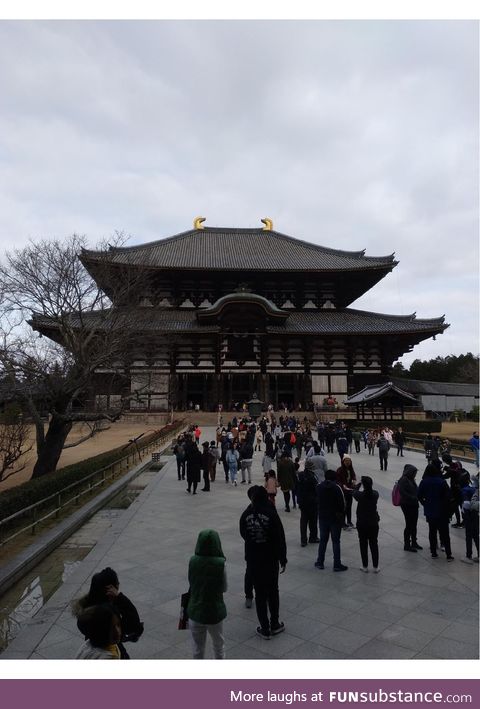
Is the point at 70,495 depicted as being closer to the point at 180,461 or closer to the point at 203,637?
the point at 180,461

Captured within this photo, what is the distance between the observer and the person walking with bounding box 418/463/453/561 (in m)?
6.88

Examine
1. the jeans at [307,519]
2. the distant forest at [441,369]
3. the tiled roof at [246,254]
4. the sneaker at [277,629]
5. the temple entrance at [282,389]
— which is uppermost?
the tiled roof at [246,254]

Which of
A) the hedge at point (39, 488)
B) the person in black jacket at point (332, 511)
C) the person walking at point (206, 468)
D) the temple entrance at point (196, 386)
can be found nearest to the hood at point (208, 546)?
the person in black jacket at point (332, 511)

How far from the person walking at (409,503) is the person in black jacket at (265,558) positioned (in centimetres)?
329

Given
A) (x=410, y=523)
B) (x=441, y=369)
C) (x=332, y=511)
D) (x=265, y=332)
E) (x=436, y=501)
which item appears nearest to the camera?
(x=332, y=511)

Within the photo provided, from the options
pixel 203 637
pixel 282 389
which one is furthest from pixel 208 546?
pixel 282 389

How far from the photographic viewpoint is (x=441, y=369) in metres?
68.3

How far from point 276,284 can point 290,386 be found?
11.0 meters

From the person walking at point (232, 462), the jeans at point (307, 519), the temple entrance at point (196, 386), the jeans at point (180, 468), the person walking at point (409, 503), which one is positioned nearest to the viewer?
the person walking at point (409, 503)

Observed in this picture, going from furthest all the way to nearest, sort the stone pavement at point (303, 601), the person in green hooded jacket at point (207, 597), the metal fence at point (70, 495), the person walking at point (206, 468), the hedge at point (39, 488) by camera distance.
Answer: the person walking at point (206, 468) < the hedge at point (39, 488) < the metal fence at point (70, 495) < the stone pavement at point (303, 601) < the person in green hooded jacket at point (207, 597)

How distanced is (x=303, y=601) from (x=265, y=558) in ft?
4.58

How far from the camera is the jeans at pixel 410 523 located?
286 inches

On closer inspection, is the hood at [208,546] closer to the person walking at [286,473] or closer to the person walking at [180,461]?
the person walking at [286,473]

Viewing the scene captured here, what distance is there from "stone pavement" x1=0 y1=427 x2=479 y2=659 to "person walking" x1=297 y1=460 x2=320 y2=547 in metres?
0.27
